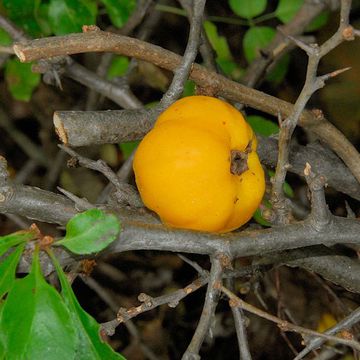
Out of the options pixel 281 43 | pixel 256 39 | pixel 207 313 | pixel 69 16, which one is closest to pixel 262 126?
pixel 281 43

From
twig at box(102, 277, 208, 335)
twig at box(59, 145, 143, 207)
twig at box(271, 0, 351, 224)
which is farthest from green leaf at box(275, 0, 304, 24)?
twig at box(102, 277, 208, 335)

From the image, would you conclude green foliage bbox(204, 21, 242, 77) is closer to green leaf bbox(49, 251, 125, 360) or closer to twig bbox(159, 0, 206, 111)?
twig bbox(159, 0, 206, 111)

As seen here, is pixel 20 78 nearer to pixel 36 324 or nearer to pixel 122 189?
pixel 122 189

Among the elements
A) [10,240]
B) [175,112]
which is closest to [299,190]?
[175,112]

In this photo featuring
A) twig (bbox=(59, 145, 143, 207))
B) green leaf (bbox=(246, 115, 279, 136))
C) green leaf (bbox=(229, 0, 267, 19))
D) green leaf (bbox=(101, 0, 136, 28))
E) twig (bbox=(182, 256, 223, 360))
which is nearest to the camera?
twig (bbox=(182, 256, 223, 360))

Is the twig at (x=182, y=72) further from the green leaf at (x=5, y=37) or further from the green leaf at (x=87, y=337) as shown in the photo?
the green leaf at (x=5, y=37)

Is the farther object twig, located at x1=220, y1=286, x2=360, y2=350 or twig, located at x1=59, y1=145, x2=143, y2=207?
twig, located at x1=59, y1=145, x2=143, y2=207

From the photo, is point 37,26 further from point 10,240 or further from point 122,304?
point 10,240
